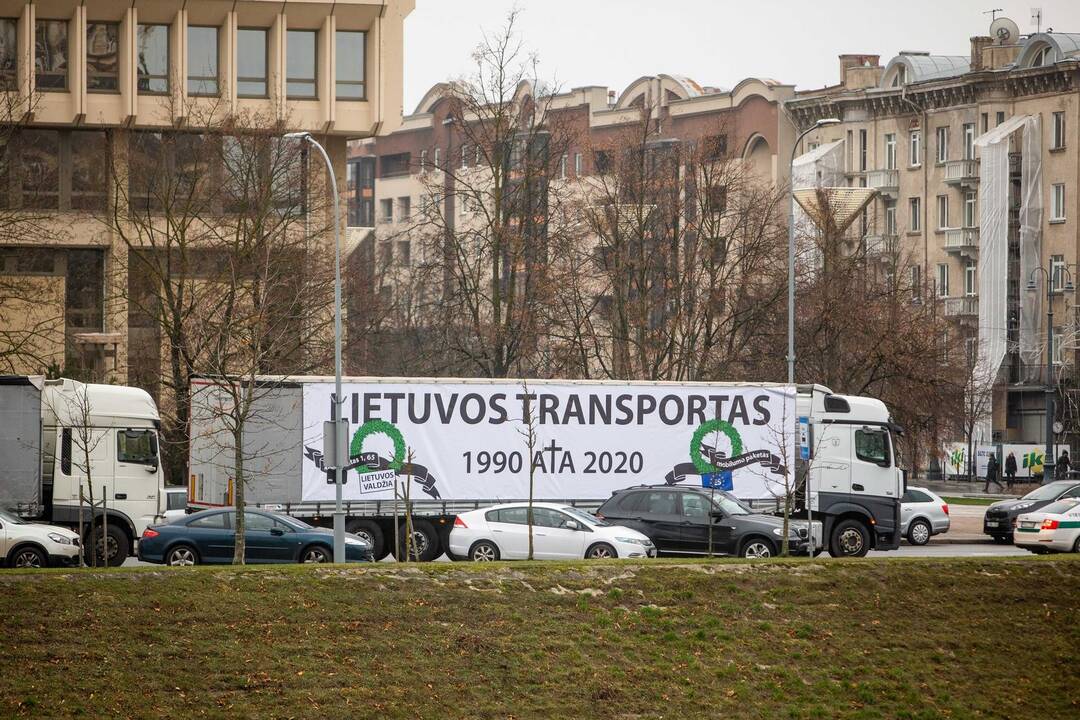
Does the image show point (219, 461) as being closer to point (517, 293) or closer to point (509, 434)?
point (509, 434)

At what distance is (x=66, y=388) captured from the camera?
30047 millimetres

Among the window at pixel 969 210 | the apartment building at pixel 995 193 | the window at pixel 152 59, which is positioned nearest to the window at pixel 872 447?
the window at pixel 152 59

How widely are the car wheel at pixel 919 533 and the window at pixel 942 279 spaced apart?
41.8m

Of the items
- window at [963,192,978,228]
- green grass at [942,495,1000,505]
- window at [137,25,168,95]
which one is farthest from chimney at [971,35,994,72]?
window at [137,25,168,95]

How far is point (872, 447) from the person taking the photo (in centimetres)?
3250

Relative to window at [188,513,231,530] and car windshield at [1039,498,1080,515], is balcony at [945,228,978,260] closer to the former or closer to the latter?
car windshield at [1039,498,1080,515]

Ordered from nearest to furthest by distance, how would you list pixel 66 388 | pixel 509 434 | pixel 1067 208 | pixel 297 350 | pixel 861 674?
pixel 861 674
pixel 66 388
pixel 509 434
pixel 297 350
pixel 1067 208

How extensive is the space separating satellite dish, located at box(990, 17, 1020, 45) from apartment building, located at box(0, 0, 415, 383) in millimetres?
37353

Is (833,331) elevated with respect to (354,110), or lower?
lower

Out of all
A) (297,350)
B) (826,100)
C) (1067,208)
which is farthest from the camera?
(826,100)

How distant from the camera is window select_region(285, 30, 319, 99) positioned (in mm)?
53812

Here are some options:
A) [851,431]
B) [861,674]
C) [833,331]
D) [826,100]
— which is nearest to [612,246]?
[833,331]

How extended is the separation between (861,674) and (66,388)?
17.0 m

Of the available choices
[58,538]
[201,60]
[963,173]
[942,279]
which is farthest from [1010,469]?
[58,538]
